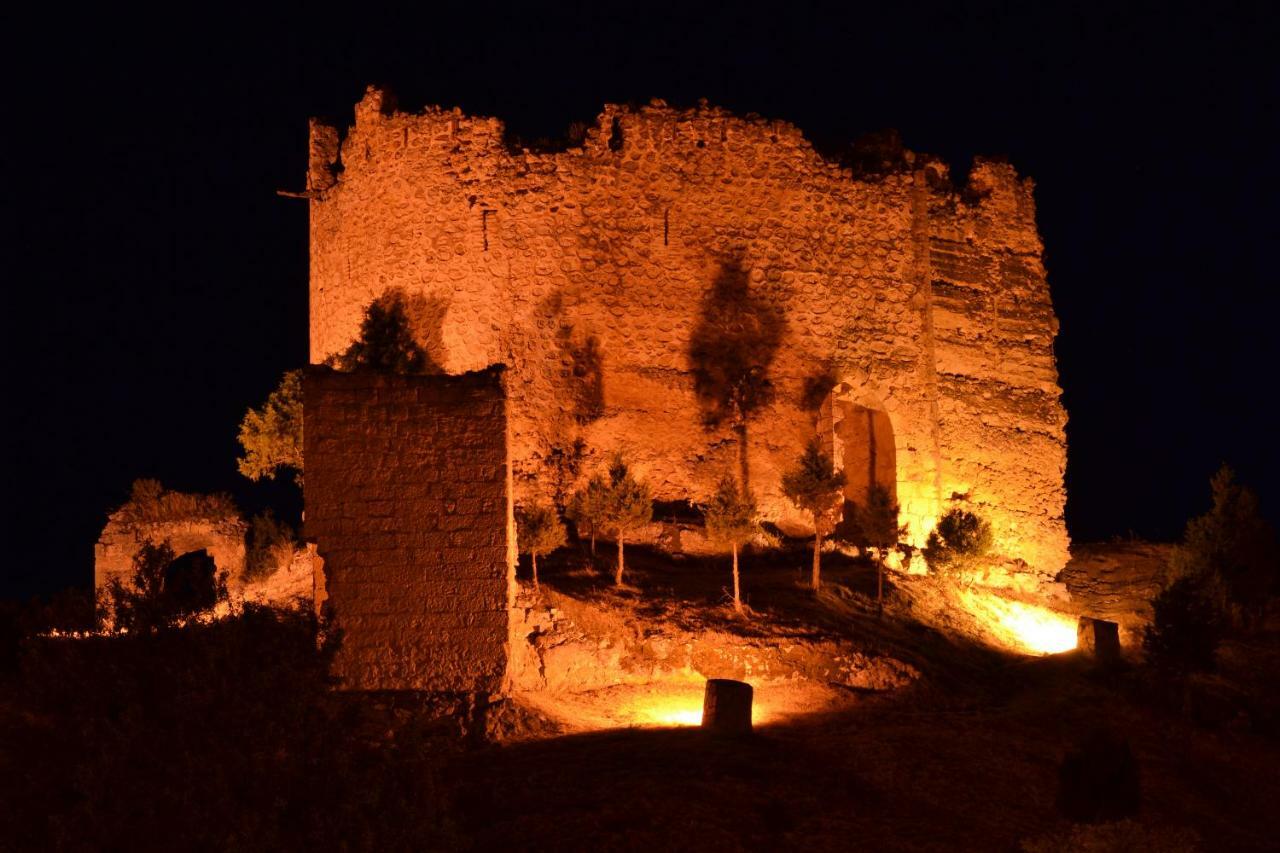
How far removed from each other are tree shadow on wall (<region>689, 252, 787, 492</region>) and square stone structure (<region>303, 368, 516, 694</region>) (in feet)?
28.5

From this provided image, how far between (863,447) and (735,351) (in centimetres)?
401

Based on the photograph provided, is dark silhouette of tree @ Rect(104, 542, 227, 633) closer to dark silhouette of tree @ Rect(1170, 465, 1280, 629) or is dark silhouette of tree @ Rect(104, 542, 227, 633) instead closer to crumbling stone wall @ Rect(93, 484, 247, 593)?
crumbling stone wall @ Rect(93, 484, 247, 593)

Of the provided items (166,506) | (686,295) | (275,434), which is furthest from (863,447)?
(166,506)

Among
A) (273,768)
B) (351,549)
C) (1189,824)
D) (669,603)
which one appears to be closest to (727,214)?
(669,603)

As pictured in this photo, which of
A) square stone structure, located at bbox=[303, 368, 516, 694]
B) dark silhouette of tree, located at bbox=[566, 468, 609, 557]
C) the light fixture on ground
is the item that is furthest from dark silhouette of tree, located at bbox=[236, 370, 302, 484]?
the light fixture on ground

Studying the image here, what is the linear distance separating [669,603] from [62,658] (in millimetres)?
7696

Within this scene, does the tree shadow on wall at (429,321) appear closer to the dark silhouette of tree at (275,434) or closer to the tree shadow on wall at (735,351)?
the dark silhouette of tree at (275,434)

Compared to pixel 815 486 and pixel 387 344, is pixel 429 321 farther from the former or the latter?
pixel 815 486

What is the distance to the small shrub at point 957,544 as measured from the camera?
21.0 metres

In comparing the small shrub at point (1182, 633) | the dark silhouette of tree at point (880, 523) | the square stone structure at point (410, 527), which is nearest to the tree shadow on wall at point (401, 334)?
the square stone structure at point (410, 527)

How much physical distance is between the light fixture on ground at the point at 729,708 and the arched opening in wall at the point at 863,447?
34.8ft

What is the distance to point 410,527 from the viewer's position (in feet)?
42.0

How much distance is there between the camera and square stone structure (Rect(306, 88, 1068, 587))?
2078 cm

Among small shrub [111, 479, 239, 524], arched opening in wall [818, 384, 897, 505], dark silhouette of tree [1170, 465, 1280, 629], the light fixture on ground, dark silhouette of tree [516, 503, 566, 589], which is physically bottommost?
the light fixture on ground
